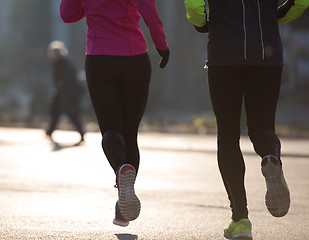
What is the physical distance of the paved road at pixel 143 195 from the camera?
5500 millimetres

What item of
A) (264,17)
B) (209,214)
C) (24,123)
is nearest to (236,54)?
(264,17)

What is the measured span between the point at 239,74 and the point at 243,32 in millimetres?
267

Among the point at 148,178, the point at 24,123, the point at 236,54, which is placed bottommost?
the point at 24,123

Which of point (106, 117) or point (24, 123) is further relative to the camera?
point (24, 123)

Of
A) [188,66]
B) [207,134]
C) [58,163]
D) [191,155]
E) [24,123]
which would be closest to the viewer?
[58,163]

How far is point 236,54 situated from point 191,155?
8.25 metres

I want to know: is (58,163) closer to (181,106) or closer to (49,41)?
(181,106)

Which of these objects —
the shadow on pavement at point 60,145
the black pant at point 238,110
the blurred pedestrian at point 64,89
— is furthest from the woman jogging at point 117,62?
the blurred pedestrian at point 64,89

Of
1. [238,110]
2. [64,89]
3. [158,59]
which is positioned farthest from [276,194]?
[158,59]

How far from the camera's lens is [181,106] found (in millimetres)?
32562

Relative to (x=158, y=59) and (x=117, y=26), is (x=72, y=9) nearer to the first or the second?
(x=117, y=26)

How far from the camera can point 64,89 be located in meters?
15.2

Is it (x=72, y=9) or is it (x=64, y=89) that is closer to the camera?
(x=72, y=9)

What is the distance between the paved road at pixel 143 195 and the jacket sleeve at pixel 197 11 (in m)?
1.48
